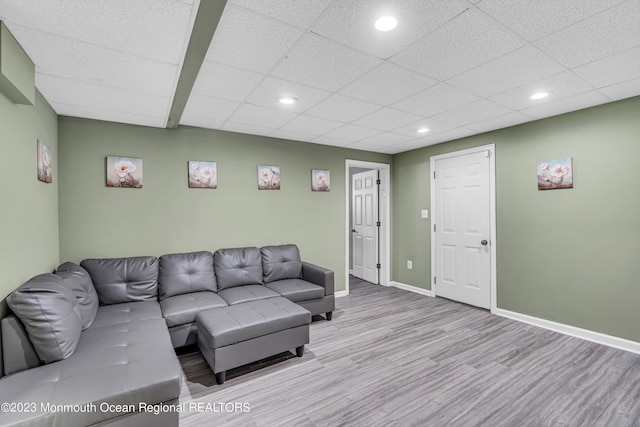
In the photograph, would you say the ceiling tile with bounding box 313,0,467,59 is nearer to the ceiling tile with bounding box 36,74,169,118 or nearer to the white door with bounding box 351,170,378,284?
the ceiling tile with bounding box 36,74,169,118

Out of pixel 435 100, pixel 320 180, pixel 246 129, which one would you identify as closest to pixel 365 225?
pixel 320 180

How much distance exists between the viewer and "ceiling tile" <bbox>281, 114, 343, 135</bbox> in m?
3.36

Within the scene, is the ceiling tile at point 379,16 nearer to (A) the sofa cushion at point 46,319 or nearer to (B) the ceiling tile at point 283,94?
(B) the ceiling tile at point 283,94

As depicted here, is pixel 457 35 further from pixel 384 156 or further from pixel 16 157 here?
pixel 384 156

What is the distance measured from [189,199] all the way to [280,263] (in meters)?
1.41

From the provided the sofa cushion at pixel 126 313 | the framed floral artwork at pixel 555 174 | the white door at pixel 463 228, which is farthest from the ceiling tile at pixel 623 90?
the sofa cushion at pixel 126 313

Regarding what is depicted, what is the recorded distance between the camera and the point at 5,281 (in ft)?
6.11

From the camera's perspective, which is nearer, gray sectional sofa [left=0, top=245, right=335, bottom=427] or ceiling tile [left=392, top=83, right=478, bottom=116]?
gray sectional sofa [left=0, top=245, right=335, bottom=427]

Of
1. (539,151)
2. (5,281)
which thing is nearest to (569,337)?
(539,151)

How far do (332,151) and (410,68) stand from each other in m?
2.61

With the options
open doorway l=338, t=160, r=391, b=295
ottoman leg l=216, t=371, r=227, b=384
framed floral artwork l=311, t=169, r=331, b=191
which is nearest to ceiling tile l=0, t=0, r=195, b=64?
ottoman leg l=216, t=371, r=227, b=384

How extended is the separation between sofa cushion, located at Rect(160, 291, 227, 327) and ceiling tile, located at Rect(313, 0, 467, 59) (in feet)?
8.33

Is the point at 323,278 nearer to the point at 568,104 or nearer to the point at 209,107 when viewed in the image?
the point at 209,107

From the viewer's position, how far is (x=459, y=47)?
1.90 meters
